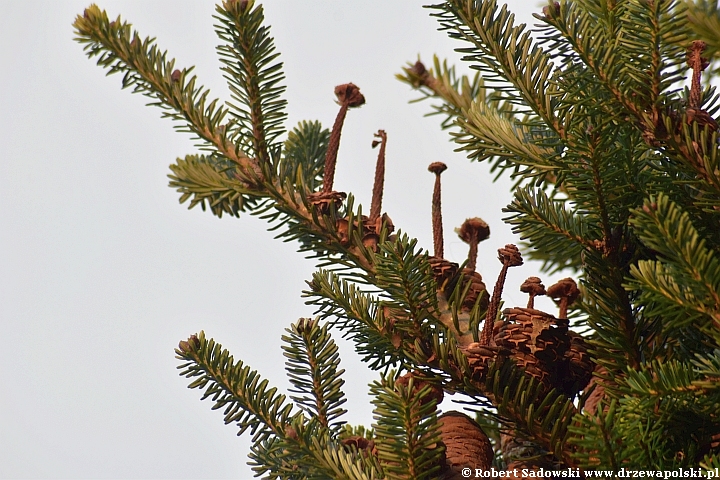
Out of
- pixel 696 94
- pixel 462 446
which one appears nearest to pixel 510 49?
pixel 696 94

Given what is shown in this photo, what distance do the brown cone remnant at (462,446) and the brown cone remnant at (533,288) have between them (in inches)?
8.8

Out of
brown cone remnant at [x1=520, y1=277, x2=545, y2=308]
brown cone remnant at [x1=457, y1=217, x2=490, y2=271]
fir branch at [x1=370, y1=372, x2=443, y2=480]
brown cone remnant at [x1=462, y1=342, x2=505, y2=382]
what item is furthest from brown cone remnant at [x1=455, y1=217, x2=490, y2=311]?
fir branch at [x1=370, y1=372, x2=443, y2=480]

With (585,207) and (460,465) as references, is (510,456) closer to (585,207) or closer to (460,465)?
(460,465)

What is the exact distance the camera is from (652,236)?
102 cm

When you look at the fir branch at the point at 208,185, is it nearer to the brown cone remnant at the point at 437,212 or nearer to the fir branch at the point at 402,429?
the brown cone remnant at the point at 437,212

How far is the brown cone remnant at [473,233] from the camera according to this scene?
159 centimetres

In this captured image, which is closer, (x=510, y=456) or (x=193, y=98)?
(x=510, y=456)

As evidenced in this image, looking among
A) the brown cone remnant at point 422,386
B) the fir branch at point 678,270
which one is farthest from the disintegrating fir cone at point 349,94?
the fir branch at point 678,270

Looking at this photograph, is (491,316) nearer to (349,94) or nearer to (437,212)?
(437,212)

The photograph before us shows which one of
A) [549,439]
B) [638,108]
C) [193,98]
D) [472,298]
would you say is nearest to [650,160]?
[638,108]

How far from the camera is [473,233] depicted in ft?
5.25

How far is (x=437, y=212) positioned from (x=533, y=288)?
234 millimetres

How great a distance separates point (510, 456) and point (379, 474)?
268 mm

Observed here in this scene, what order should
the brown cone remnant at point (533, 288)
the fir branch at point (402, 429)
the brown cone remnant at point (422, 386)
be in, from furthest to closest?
the brown cone remnant at point (533, 288) → the brown cone remnant at point (422, 386) → the fir branch at point (402, 429)
